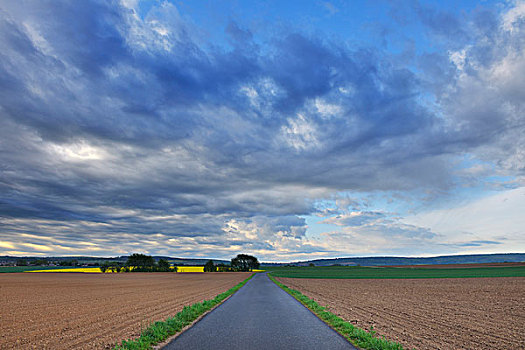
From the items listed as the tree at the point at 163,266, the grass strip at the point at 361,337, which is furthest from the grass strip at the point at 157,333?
the tree at the point at 163,266

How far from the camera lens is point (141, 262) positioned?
6806 inches

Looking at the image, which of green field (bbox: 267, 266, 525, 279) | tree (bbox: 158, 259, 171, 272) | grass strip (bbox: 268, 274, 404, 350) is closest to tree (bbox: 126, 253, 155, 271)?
tree (bbox: 158, 259, 171, 272)

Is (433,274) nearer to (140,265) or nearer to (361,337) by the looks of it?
(361,337)

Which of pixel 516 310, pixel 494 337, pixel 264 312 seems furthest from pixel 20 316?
pixel 516 310

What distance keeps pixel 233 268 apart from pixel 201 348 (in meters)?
192

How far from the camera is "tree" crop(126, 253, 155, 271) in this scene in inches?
6590

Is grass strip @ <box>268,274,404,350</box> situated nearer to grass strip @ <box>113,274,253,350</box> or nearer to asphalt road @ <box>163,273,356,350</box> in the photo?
asphalt road @ <box>163,273,356,350</box>

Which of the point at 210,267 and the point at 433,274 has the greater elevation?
the point at 210,267

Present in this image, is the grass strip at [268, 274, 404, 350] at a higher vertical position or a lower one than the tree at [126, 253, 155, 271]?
lower

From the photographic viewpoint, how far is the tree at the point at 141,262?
167375 millimetres

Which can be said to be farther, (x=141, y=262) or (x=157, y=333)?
(x=141, y=262)

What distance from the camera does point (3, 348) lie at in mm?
12672

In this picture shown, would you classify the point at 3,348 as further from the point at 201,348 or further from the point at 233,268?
the point at 233,268

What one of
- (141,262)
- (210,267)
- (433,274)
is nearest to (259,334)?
(433,274)
